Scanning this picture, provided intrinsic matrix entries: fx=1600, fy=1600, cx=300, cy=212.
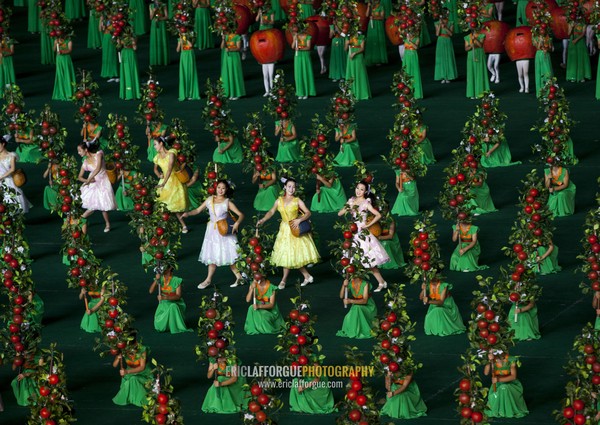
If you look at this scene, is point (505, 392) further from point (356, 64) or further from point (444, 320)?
point (356, 64)

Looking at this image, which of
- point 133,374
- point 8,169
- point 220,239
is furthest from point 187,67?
point 133,374

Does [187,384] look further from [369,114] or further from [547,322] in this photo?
[369,114]

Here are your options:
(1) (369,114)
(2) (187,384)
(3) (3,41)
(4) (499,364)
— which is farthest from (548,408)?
(3) (3,41)

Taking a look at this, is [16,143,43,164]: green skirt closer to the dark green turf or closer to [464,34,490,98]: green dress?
the dark green turf

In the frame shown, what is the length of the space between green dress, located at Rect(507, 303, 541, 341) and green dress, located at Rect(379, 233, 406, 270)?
307 centimetres

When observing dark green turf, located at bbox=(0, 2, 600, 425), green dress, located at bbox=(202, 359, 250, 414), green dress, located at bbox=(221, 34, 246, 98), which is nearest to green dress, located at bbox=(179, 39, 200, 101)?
dark green turf, located at bbox=(0, 2, 600, 425)

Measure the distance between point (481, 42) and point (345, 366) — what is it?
488 inches

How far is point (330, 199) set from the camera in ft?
88.5

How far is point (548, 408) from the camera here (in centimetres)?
2023

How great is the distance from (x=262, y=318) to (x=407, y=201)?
505cm

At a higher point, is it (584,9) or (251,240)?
(584,9)

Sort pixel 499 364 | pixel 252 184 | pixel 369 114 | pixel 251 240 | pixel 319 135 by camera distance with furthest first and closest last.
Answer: pixel 369 114, pixel 252 184, pixel 319 135, pixel 251 240, pixel 499 364

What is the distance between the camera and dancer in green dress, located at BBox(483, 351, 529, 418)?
65.7 feet

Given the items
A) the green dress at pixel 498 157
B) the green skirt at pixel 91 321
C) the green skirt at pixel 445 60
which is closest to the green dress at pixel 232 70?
the green skirt at pixel 445 60
